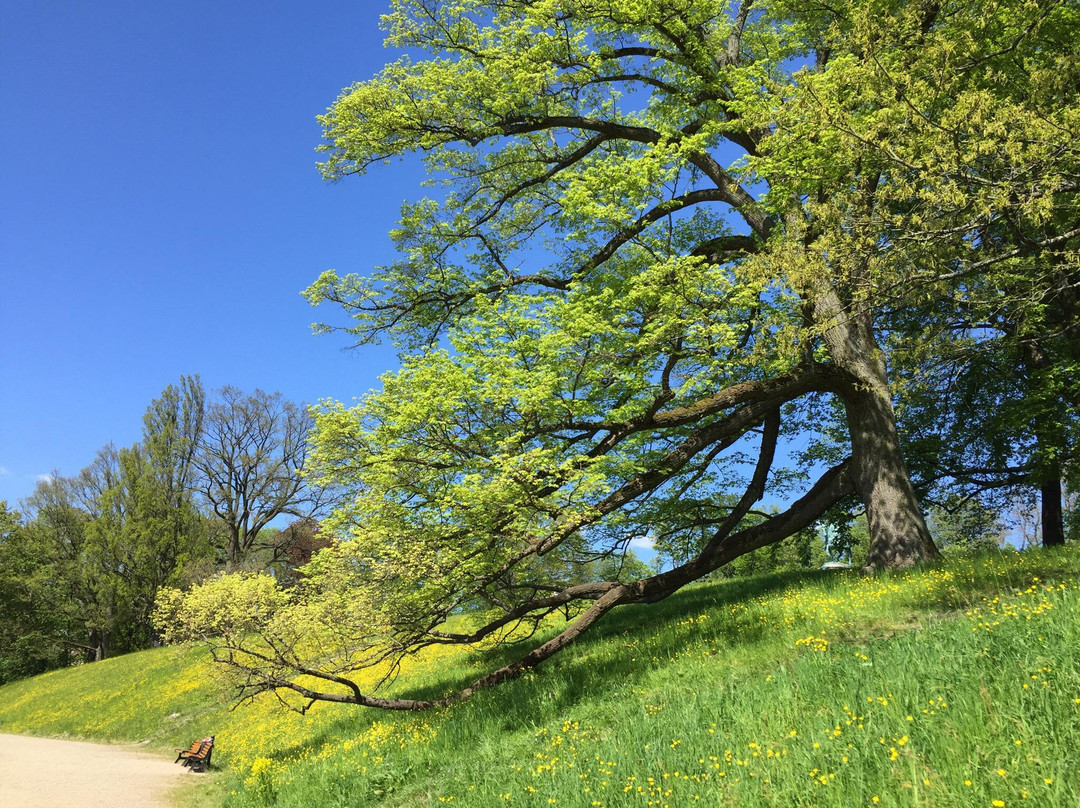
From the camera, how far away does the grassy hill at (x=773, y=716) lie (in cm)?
398

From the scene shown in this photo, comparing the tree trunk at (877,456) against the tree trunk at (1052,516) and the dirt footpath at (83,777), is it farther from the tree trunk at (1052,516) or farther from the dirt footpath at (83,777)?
the dirt footpath at (83,777)

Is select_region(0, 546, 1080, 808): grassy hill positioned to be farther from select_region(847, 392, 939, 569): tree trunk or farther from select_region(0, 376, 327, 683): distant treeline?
select_region(0, 376, 327, 683): distant treeline

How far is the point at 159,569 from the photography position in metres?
38.5

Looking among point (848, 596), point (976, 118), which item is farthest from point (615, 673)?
point (976, 118)

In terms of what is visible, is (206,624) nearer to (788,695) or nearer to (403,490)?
(403,490)

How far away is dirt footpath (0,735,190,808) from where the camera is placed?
11141 millimetres

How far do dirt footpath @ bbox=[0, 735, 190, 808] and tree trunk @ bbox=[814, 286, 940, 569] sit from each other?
14117 mm

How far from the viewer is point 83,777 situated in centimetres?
→ 1319

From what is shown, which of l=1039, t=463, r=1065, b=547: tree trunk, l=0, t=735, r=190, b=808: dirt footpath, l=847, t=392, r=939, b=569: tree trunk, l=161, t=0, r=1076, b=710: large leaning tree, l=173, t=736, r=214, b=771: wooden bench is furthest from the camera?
l=1039, t=463, r=1065, b=547: tree trunk

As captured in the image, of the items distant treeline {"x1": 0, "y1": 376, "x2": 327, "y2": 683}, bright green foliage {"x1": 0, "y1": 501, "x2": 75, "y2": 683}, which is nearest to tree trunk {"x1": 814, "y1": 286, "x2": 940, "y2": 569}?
distant treeline {"x1": 0, "y1": 376, "x2": 327, "y2": 683}

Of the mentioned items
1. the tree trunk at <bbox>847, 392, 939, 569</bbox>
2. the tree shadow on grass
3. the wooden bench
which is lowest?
the wooden bench

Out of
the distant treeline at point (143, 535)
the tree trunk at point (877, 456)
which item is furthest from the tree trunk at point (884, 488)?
the distant treeline at point (143, 535)

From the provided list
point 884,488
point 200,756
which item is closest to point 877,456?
point 884,488

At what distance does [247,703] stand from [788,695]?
19.6 metres
